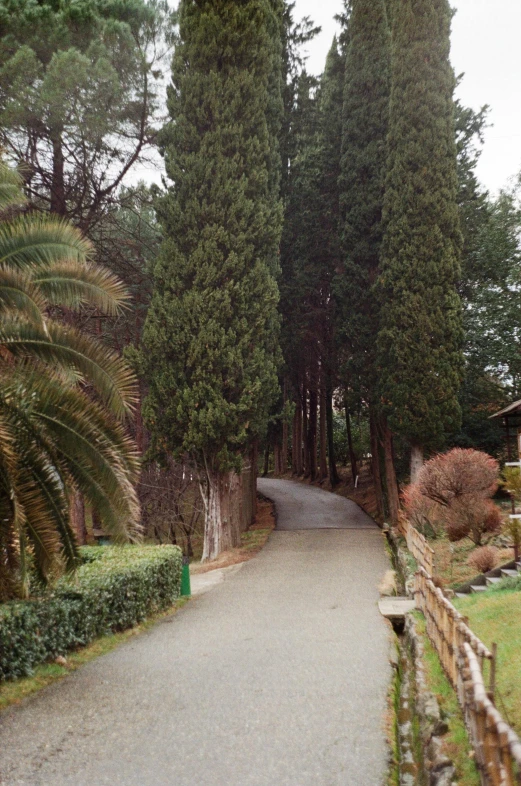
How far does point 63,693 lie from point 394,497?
637 inches

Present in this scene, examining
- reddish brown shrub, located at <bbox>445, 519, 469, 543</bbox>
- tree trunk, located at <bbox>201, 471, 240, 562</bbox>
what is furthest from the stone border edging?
tree trunk, located at <bbox>201, 471, 240, 562</bbox>

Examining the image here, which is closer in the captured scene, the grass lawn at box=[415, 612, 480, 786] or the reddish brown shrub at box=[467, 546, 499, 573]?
the grass lawn at box=[415, 612, 480, 786]

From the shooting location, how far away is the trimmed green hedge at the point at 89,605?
8.12 meters

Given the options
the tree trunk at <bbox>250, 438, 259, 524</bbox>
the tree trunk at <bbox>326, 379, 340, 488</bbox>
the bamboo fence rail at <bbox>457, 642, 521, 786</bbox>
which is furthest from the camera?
the tree trunk at <bbox>326, 379, 340, 488</bbox>

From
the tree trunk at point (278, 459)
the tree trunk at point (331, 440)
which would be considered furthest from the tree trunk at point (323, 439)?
the tree trunk at point (278, 459)

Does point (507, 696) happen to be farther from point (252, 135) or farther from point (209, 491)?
point (252, 135)

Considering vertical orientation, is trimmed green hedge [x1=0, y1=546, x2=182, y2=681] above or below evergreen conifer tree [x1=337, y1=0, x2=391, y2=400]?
below

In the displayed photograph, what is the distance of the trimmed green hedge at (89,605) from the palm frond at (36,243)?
3670 mm

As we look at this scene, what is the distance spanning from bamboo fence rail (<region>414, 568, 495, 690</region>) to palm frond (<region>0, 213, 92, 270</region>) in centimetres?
583

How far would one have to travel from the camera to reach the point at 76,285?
8742mm

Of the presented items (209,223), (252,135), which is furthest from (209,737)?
(252,135)

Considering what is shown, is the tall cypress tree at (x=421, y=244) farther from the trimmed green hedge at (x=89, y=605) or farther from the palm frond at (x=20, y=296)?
the palm frond at (x=20, y=296)

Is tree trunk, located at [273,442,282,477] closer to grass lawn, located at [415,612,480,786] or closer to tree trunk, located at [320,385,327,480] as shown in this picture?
tree trunk, located at [320,385,327,480]

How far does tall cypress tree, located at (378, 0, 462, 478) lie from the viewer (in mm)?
20438
